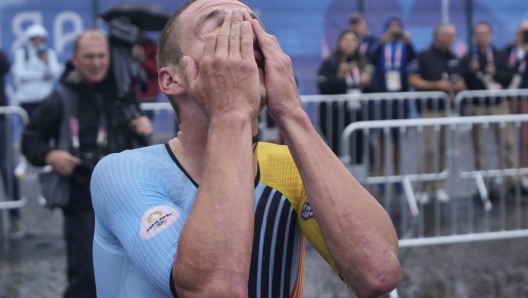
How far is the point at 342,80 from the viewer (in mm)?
9586

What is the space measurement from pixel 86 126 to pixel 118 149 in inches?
9.4

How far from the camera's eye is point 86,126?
15.4 feet

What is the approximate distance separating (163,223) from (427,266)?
526cm

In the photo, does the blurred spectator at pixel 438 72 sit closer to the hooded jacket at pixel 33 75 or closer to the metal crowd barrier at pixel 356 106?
the metal crowd barrier at pixel 356 106

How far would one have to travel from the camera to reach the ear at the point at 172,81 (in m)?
1.89

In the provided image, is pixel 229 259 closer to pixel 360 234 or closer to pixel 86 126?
pixel 360 234

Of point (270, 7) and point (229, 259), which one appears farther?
point (270, 7)

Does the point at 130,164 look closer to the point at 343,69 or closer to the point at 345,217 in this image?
the point at 345,217

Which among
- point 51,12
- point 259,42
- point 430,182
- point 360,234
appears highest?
point 51,12

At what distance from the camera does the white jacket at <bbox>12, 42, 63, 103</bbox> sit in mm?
9836

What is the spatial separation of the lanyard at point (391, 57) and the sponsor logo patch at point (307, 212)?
8.42m

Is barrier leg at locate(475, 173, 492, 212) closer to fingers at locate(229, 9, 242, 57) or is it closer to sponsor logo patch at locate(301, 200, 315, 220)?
sponsor logo patch at locate(301, 200, 315, 220)

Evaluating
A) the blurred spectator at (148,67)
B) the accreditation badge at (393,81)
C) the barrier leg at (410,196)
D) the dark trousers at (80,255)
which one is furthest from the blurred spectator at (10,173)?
the accreditation badge at (393,81)

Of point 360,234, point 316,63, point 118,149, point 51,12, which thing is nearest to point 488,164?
point 118,149
